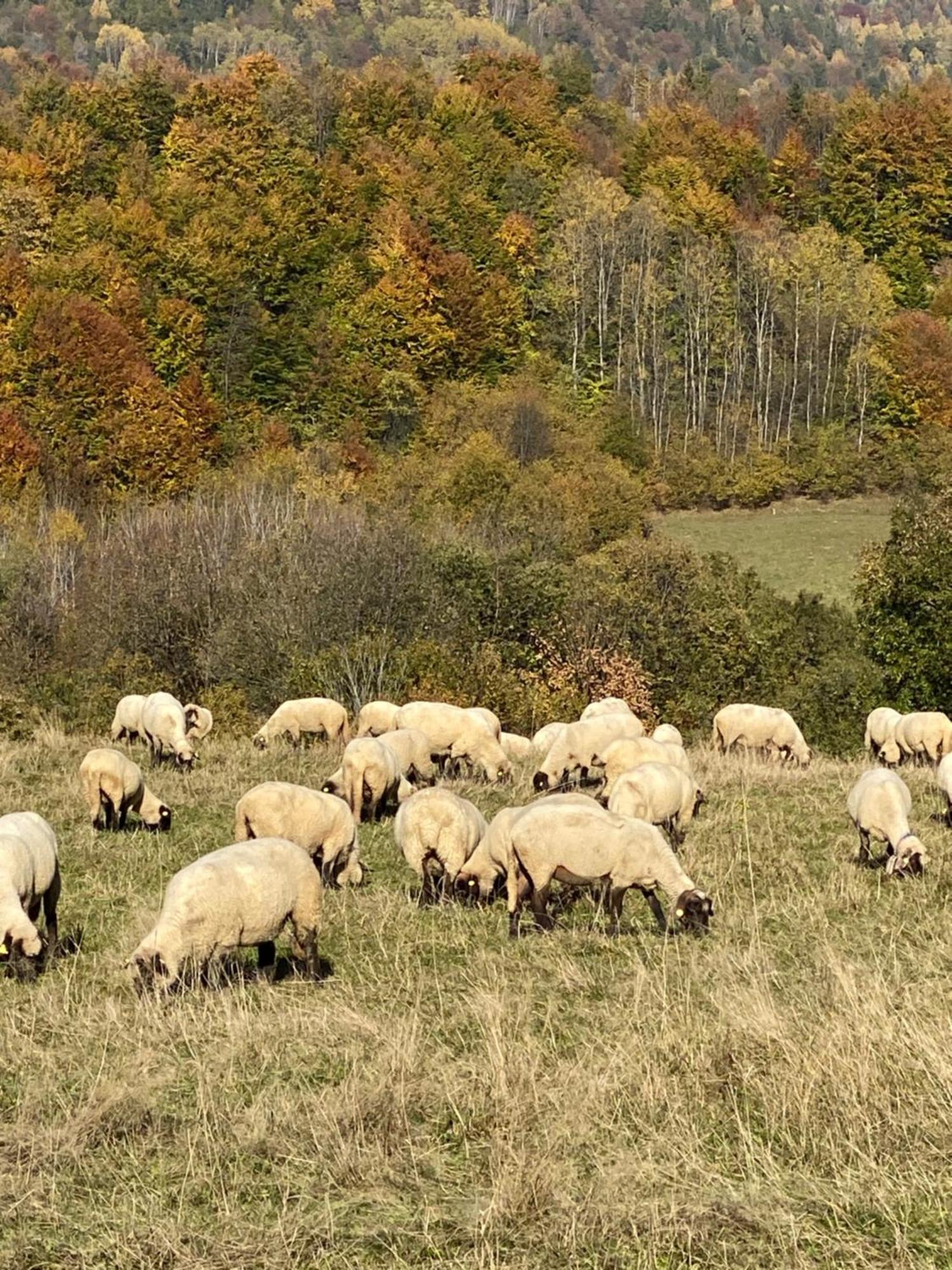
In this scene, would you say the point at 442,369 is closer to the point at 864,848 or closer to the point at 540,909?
the point at 864,848

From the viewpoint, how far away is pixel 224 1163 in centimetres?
877

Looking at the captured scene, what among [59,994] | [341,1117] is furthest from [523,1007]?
[59,994]

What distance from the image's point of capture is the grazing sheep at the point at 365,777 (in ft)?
66.9

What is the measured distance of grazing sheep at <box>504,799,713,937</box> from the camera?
14500mm

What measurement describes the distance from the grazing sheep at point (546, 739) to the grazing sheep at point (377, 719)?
3365mm

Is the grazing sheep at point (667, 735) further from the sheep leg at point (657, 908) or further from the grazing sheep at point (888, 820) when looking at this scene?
the sheep leg at point (657, 908)

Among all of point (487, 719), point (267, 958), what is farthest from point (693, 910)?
point (487, 719)

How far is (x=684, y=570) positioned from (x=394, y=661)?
18.0 metres

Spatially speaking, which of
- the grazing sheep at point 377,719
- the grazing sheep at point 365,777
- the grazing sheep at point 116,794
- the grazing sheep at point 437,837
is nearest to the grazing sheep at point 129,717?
the grazing sheep at point 377,719

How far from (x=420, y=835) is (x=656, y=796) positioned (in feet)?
12.2

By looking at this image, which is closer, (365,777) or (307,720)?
(365,777)

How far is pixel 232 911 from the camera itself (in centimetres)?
1234

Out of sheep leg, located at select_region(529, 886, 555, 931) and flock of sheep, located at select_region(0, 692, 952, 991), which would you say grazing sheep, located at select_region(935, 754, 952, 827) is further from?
sheep leg, located at select_region(529, 886, 555, 931)

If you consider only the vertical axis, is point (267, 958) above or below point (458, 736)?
above
